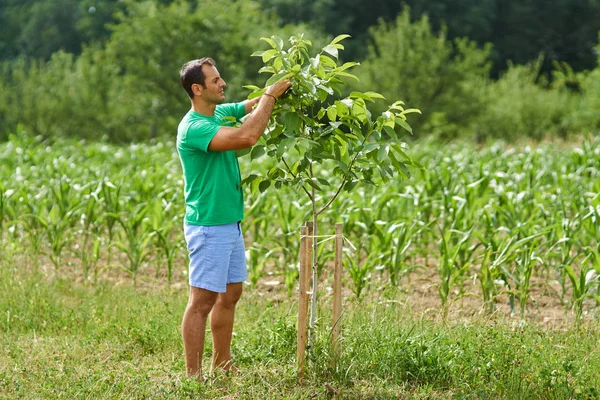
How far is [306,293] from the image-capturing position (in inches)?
166

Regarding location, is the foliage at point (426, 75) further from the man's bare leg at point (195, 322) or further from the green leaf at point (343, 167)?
the man's bare leg at point (195, 322)

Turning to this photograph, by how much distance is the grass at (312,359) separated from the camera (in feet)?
13.9

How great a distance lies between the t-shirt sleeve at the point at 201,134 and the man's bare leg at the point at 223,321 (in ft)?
2.85

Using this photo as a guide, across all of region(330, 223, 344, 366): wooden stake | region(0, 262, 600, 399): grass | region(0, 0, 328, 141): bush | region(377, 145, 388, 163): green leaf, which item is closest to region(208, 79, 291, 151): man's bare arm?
region(377, 145, 388, 163): green leaf

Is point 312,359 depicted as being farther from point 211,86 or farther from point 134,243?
point 134,243

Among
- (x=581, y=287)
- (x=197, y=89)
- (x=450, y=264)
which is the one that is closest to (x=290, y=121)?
(x=197, y=89)

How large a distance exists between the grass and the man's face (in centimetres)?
149

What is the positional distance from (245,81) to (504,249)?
20651 millimetres

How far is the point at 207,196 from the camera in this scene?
4.14 m

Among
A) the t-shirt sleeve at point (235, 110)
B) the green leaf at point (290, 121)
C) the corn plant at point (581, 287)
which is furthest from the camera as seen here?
the corn plant at point (581, 287)

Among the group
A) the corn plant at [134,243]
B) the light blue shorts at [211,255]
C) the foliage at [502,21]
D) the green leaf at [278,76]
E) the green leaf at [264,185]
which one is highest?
the foliage at [502,21]

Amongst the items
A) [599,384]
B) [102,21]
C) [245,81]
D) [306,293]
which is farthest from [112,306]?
[102,21]

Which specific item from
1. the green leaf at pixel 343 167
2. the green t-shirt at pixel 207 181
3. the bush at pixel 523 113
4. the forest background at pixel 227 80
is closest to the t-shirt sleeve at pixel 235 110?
the green t-shirt at pixel 207 181

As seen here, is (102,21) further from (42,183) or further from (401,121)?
(401,121)
